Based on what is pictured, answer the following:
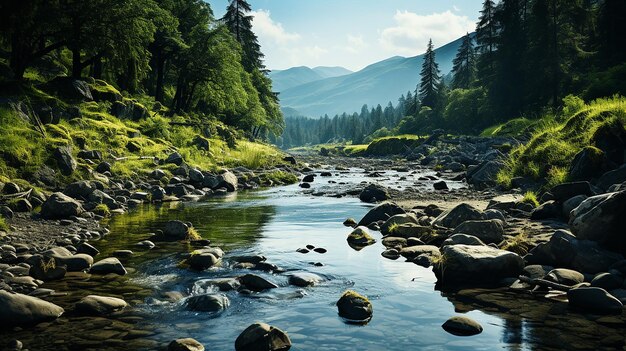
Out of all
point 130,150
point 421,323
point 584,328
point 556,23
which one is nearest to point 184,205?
point 130,150

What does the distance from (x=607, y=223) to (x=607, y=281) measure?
1.62m

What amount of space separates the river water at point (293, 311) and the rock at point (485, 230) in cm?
202

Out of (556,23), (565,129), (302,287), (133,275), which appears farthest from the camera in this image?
(556,23)

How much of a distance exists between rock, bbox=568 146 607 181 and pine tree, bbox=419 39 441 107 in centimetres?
8178

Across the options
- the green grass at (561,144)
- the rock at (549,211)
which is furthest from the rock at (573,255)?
the green grass at (561,144)

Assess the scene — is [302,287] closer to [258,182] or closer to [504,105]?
[258,182]

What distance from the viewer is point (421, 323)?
6754 millimetres

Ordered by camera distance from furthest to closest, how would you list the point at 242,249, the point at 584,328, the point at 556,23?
the point at 556,23 → the point at 242,249 → the point at 584,328

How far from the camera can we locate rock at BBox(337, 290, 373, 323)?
22.9ft

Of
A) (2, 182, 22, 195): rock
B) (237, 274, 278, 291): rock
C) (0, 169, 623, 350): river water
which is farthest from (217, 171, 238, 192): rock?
(237, 274, 278, 291): rock

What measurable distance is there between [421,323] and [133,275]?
5.84 m

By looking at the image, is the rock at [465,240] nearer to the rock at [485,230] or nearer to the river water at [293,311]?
the rock at [485,230]

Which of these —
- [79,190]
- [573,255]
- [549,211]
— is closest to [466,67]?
[549,211]

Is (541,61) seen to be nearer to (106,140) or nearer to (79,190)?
(106,140)
